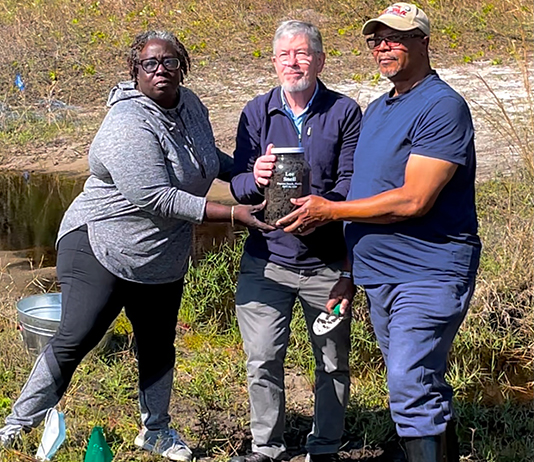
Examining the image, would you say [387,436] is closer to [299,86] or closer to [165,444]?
[165,444]

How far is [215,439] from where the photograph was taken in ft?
13.4

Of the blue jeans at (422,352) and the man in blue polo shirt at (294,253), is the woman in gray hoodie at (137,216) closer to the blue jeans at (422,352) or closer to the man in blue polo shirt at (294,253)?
the man in blue polo shirt at (294,253)

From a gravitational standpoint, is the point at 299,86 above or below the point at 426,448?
above

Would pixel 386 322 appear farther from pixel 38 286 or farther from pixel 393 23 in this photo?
pixel 38 286

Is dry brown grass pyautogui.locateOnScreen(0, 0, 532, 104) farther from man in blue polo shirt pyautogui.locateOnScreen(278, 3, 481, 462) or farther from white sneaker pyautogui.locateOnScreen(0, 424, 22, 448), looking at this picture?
man in blue polo shirt pyautogui.locateOnScreen(278, 3, 481, 462)

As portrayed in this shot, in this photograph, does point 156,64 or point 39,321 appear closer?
point 156,64

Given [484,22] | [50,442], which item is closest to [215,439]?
[50,442]

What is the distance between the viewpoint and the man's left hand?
3.17 m

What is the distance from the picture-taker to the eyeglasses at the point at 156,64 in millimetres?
3373

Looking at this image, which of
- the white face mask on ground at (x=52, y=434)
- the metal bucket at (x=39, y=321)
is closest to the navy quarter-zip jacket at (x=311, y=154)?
the white face mask on ground at (x=52, y=434)

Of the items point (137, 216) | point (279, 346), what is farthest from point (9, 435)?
point (279, 346)

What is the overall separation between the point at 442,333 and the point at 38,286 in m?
3.93

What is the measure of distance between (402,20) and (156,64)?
96cm

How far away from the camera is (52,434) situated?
3533mm
